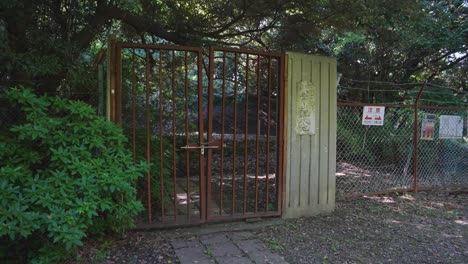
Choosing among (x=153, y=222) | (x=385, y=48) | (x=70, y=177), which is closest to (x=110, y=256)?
(x=153, y=222)

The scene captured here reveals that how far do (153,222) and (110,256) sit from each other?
0.76 m

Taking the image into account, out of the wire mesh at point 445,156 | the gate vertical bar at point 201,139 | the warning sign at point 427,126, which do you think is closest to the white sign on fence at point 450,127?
the wire mesh at point 445,156

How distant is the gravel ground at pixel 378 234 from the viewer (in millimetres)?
3754

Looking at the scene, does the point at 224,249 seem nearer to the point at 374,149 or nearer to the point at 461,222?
the point at 461,222

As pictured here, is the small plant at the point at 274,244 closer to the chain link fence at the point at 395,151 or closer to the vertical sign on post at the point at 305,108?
the vertical sign on post at the point at 305,108

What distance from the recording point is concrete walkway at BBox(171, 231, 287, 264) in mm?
3551

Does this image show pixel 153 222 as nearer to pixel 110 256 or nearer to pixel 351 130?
pixel 110 256

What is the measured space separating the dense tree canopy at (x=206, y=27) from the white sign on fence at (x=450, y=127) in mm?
1677

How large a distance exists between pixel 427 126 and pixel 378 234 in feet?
9.97

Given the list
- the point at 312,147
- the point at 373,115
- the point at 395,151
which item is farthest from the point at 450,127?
the point at 312,147

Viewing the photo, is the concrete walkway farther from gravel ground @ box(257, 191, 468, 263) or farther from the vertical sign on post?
the vertical sign on post

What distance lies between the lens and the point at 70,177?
2949 millimetres

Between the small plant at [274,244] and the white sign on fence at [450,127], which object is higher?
the white sign on fence at [450,127]

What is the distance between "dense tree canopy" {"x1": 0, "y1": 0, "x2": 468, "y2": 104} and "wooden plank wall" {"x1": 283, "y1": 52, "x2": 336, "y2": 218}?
1.06 metres
